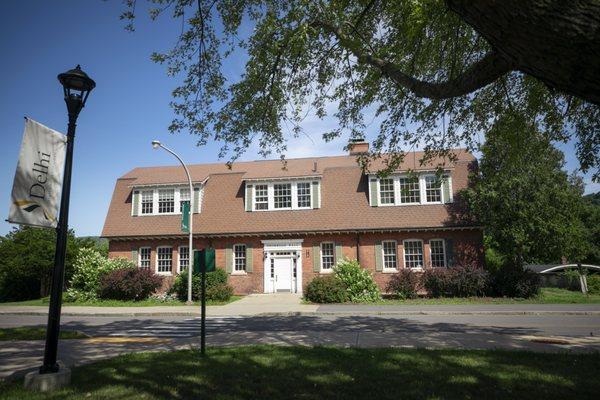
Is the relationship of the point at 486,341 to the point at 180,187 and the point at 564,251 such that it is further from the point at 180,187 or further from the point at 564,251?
the point at 180,187

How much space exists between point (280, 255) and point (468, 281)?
10.5 metres

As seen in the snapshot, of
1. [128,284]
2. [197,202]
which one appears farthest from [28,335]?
[197,202]

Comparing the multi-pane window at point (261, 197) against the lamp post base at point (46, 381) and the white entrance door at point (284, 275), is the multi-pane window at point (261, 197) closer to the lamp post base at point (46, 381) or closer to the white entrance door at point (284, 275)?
the white entrance door at point (284, 275)

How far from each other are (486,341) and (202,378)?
22.2 feet

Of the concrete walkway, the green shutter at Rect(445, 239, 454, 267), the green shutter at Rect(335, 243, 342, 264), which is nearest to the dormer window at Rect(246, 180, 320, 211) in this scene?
the green shutter at Rect(335, 243, 342, 264)

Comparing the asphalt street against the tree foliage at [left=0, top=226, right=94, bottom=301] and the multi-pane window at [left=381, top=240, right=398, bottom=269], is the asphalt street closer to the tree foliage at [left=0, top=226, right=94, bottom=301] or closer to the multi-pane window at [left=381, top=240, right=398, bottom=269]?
the multi-pane window at [left=381, top=240, right=398, bottom=269]

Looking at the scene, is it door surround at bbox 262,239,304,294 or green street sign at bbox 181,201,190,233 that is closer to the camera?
green street sign at bbox 181,201,190,233

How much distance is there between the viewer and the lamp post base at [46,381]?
609cm

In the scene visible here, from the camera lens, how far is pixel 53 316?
6520 mm

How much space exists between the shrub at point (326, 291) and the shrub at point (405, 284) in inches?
116

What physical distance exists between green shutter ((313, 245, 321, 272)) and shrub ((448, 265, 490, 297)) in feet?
23.8

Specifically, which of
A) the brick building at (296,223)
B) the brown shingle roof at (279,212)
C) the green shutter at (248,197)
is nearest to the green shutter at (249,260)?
the brick building at (296,223)

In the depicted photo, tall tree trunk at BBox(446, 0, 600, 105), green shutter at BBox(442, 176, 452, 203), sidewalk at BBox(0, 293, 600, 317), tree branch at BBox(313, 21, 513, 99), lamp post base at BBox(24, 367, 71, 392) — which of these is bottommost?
sidewalk at BBox(0, 293, 600, 317)

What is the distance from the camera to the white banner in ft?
20.4
